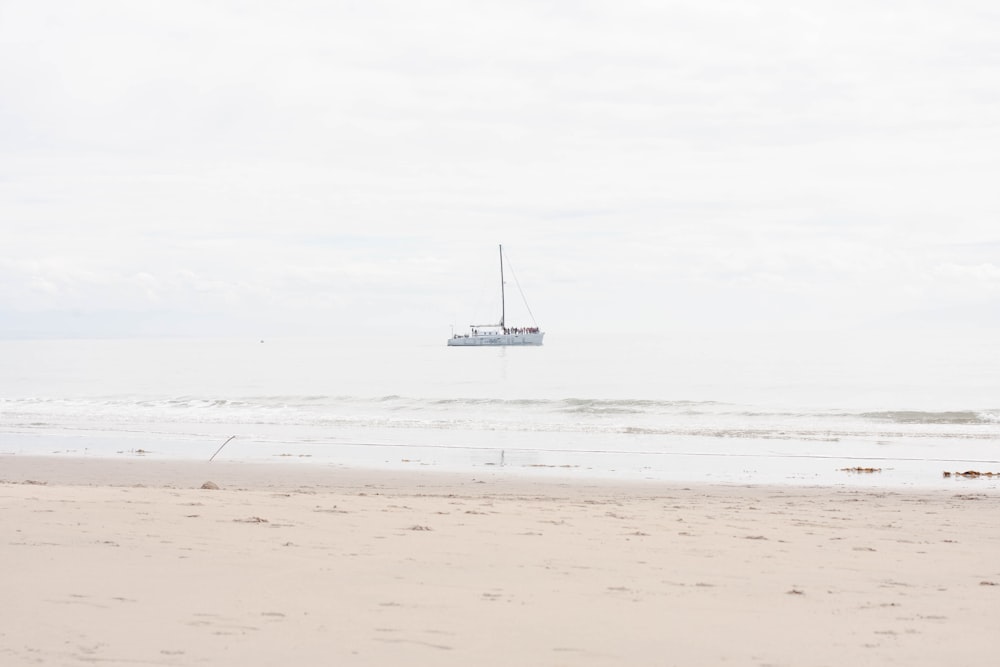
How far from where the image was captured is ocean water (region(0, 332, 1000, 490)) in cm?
1795

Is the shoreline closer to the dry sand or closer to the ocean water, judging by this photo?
the ocean water

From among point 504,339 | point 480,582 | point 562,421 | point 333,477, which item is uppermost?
point 504,339

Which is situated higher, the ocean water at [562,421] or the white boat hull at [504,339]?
the white boat hull at [504,339]

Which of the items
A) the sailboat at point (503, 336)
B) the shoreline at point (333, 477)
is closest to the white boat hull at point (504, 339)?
the sailboat at point (503, 336)

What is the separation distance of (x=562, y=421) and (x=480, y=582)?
72.0ft

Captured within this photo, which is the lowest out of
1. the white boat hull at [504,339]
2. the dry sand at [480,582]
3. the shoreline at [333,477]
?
the shoreline at [333,477]

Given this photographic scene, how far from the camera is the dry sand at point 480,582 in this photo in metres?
5.03

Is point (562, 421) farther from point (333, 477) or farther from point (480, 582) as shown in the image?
point (480, 582)

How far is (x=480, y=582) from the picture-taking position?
651 centimetres

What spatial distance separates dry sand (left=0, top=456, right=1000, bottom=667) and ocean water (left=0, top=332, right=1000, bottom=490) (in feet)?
20.8

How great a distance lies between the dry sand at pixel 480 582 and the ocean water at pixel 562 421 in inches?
249

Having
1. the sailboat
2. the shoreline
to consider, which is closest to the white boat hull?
the sailboat

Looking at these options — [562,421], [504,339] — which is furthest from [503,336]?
[562,421]

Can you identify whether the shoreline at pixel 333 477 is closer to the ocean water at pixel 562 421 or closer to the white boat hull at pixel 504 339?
the ocean water at pixel 562 421
